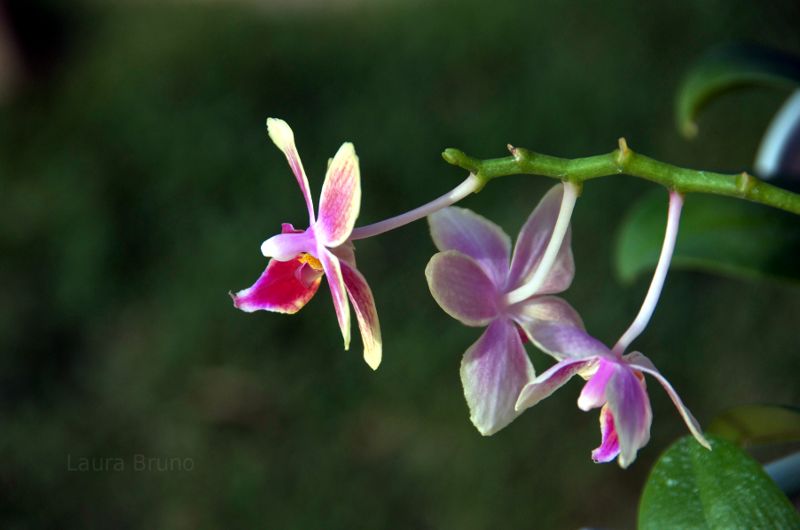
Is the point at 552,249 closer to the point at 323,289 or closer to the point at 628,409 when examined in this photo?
the point at 628,409

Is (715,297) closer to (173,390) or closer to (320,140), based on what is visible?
(320,140)

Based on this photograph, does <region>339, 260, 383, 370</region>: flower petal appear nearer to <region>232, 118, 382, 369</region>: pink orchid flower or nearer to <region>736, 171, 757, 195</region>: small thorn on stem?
<region>232, 118, 382, 369</region>: pink orchid flower

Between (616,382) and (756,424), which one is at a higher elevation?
(616,382)

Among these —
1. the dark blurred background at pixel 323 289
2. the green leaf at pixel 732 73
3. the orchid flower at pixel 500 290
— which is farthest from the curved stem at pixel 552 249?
the dark blurred background at pixel 323 289

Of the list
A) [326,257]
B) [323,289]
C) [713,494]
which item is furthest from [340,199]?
[323,289]

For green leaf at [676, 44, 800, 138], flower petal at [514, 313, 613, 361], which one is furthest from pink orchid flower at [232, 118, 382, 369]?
green leaf at [676, 44, 800, 138]
